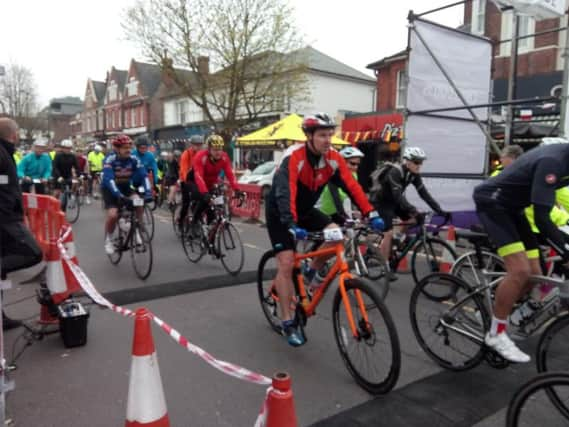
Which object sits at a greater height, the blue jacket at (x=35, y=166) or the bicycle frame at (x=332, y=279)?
the blue jacket at (x=35, y=166)

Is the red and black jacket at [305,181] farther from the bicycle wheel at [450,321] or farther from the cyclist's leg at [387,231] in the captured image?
the cyclist's leg at [387,231]

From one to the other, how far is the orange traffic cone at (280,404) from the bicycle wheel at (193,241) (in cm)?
544

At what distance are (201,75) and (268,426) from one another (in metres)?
22.0

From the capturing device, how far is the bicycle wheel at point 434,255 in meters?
6.00

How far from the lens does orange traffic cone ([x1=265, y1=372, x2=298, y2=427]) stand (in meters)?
2.12

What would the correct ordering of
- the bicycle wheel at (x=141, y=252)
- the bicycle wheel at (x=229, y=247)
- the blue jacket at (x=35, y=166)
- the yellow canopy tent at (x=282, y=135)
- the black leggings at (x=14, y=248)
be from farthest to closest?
1. the yellow canopy tent at (x=282, y=135)
2. the blue jacket at (x=35, y=166)
3. the bicycle wheel at (x=229, y=247)
4. the bicycle wheel at (x=141, y=252)
5. the black leggings at (x=14, y=248)

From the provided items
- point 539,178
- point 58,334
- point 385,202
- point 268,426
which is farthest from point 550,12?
point 58,334

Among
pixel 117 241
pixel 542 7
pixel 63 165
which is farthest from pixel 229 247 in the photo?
pixel 63 165

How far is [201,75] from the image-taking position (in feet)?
73.3

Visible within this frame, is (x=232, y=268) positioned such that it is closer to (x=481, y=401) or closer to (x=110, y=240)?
(x=110, y=240)

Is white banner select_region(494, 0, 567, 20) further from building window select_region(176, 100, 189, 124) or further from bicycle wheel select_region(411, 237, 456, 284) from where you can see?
→ building window select_region(176, 100, 189, 124)

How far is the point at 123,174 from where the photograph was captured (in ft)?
23.9

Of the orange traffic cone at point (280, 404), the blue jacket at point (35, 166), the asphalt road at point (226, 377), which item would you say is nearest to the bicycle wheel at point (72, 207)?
the blue jacket at point (35, 166)

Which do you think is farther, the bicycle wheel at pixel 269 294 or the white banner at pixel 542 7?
the white banner at pixel 542 7
